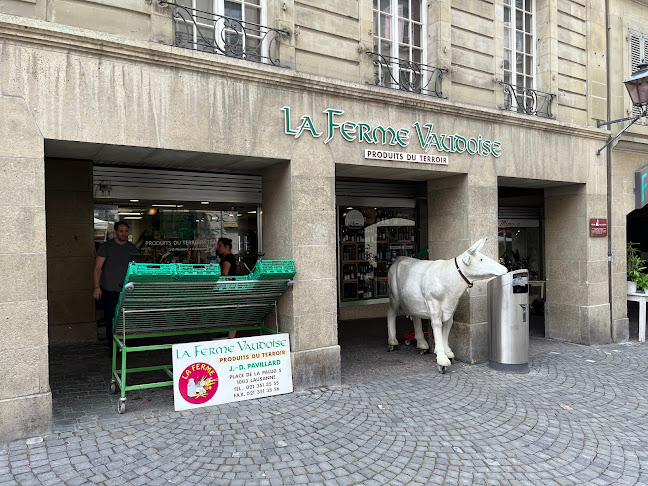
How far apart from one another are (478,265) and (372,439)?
3025mm

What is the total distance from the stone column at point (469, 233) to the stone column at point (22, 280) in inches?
225

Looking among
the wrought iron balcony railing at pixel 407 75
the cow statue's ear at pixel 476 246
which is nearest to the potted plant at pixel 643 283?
the cow statue's ear at pixel 476 246

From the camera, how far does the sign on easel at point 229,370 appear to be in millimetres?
5176

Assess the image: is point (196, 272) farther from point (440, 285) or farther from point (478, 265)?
point (478, 265)

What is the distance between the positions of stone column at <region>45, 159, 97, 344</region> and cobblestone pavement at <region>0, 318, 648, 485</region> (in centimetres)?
228

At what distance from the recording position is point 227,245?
8.07 meters

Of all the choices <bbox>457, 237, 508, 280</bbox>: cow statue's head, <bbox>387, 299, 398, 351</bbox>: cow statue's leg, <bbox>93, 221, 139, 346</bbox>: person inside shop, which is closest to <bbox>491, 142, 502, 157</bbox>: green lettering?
<bbox>457, 237, 508, 280</bbox>: cow statue's head

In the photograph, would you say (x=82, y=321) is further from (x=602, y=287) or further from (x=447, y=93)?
(x=602, y=287)

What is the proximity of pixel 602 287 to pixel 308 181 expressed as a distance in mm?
6634

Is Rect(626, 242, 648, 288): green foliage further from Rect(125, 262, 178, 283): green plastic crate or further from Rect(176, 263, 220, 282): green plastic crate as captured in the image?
Rect(125, 262, 178, 283): green plastic crate

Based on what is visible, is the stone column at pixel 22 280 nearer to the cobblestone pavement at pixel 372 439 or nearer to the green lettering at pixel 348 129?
the cobblestone pavement at pixel 372 439

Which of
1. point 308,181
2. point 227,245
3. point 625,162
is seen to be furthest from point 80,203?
point 625,162

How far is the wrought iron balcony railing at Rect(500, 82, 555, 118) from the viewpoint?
8.27m

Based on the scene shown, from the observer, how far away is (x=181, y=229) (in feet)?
29.3
